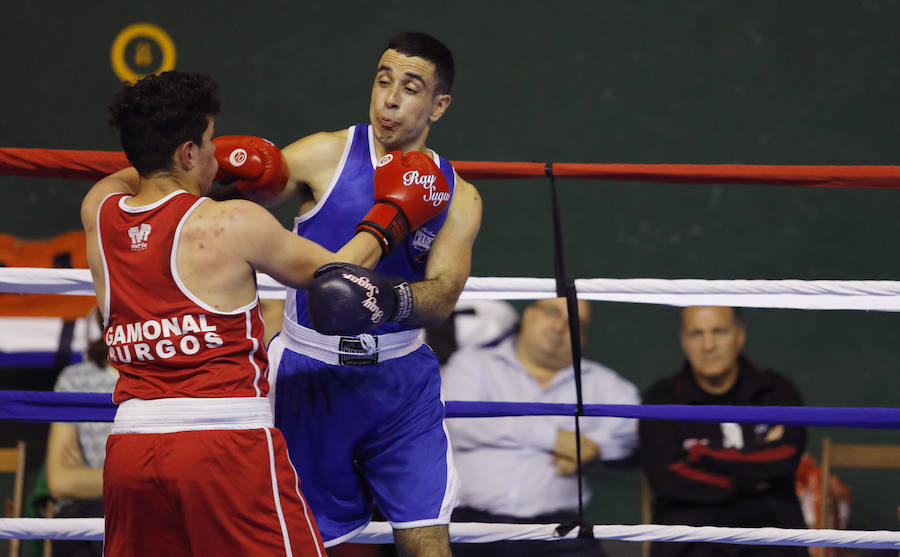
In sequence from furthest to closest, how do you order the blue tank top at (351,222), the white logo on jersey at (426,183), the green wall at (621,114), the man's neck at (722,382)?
the green wall at (621,114)
the man's neck at (722,382)
the blue tank top at (351,222)
the white logo on jersey at (426,183)

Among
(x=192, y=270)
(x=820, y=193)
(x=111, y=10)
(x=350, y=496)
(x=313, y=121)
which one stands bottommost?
(x=350, y=496)

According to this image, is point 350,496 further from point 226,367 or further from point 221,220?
point 221,220

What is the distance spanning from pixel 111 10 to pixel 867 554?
3.81 metres

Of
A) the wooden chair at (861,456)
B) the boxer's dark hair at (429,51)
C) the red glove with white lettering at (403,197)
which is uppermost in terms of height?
the boxer's dark hair at (429,51)

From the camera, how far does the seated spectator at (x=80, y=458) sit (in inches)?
120

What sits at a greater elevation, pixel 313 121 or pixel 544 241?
pixel 313 121

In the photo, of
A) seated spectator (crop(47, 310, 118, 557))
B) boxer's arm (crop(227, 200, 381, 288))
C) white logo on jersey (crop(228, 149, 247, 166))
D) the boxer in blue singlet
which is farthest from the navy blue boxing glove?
seated spectator (crop(47, 310, 118, 557))

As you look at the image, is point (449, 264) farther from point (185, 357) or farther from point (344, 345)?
point (185, 357)

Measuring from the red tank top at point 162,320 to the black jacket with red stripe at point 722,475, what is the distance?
69.3 inches

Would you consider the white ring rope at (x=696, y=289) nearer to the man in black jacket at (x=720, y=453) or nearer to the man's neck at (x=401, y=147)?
the man's neck at (x=401, y=147)

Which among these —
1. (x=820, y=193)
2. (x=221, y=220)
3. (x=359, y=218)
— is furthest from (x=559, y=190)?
(x=221, y=220)

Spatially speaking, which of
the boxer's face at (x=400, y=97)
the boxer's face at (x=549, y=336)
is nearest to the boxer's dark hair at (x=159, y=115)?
the boxer's face at (x=400, y=97)

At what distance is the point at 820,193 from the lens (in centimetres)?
430

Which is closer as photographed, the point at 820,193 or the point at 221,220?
the point at 221,220
